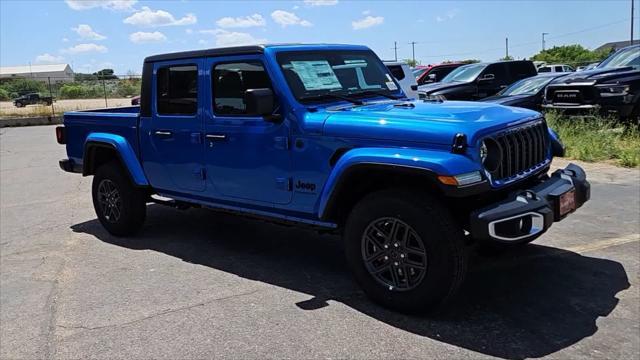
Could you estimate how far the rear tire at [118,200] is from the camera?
6324mm

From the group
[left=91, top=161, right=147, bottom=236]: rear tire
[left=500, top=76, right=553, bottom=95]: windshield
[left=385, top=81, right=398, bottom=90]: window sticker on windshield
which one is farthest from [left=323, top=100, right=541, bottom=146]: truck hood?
[left=500, top=76, right=553, bottom=95]: windshield

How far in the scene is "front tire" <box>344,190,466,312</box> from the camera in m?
3.74

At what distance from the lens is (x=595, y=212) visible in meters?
6.46

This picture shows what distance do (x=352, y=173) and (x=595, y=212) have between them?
369 centimetres

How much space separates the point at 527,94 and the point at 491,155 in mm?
9210

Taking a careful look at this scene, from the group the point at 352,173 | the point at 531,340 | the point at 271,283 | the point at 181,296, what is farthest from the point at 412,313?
the point at 181,296

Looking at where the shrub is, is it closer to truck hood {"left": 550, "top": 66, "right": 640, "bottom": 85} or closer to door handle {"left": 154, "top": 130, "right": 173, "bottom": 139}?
truck hood {"left": 550, "top": 66, "right": 640, "bottom": 85}

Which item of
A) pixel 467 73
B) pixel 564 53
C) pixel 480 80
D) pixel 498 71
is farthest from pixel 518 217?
pixel 564 53

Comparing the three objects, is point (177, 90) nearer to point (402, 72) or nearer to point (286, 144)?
point (286, 144)

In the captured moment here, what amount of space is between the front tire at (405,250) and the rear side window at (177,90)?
218 cm

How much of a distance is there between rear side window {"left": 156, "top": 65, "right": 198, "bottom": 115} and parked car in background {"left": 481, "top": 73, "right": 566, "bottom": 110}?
7615mm

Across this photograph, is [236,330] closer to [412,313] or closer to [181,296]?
[181,296]

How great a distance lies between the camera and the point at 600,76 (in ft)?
36.0

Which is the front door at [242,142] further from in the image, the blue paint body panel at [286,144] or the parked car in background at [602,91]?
the parked car in background at [602,91]
